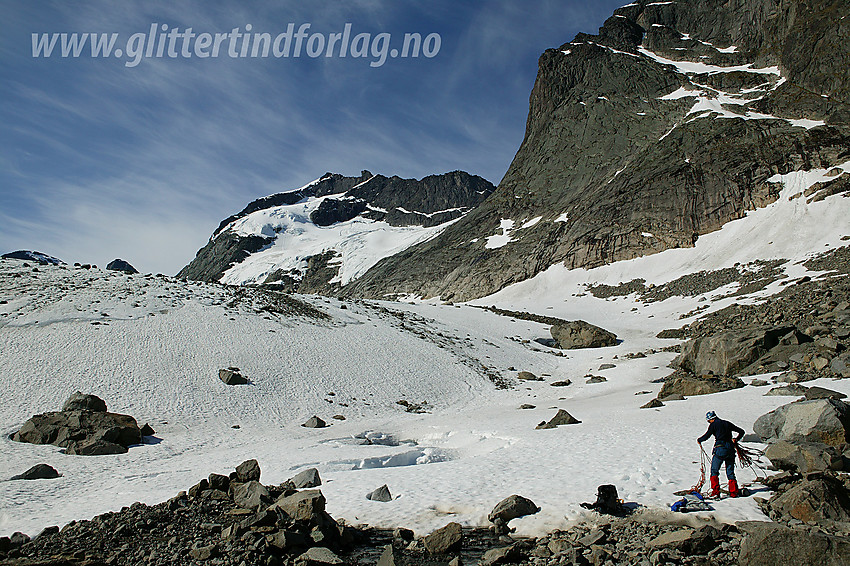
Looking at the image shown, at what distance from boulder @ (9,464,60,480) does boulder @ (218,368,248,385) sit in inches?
326

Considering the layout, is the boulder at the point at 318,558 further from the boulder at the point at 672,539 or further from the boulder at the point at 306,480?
the boulder at the point at 672,539

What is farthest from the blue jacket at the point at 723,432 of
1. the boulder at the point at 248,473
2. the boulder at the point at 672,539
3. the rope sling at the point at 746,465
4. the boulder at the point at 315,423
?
the boulder at the point at 315,423

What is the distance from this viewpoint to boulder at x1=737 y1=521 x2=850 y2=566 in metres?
4.96

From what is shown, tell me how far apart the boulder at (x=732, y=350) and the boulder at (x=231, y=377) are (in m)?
20.8

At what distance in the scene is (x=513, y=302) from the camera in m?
66.4

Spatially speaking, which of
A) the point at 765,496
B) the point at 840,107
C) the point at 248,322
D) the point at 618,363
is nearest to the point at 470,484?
the point at 765,496

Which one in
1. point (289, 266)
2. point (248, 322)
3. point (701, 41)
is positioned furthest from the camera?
point (289, 266)

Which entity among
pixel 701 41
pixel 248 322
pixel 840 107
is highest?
pixel 701 41

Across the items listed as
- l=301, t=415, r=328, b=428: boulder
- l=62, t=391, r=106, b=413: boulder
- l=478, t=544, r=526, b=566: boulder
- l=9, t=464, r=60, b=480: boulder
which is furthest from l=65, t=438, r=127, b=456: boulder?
l=478, t=544, r=526, b=566: boulder

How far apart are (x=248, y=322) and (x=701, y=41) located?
A: 12555 cm

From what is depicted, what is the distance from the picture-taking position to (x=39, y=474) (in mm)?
10234

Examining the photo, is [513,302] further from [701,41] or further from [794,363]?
[701,41]

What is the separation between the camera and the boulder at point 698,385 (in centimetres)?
1680

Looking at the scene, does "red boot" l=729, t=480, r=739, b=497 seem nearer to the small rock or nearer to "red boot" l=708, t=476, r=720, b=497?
"red boot" l=708, t=476, r=720, b=497
